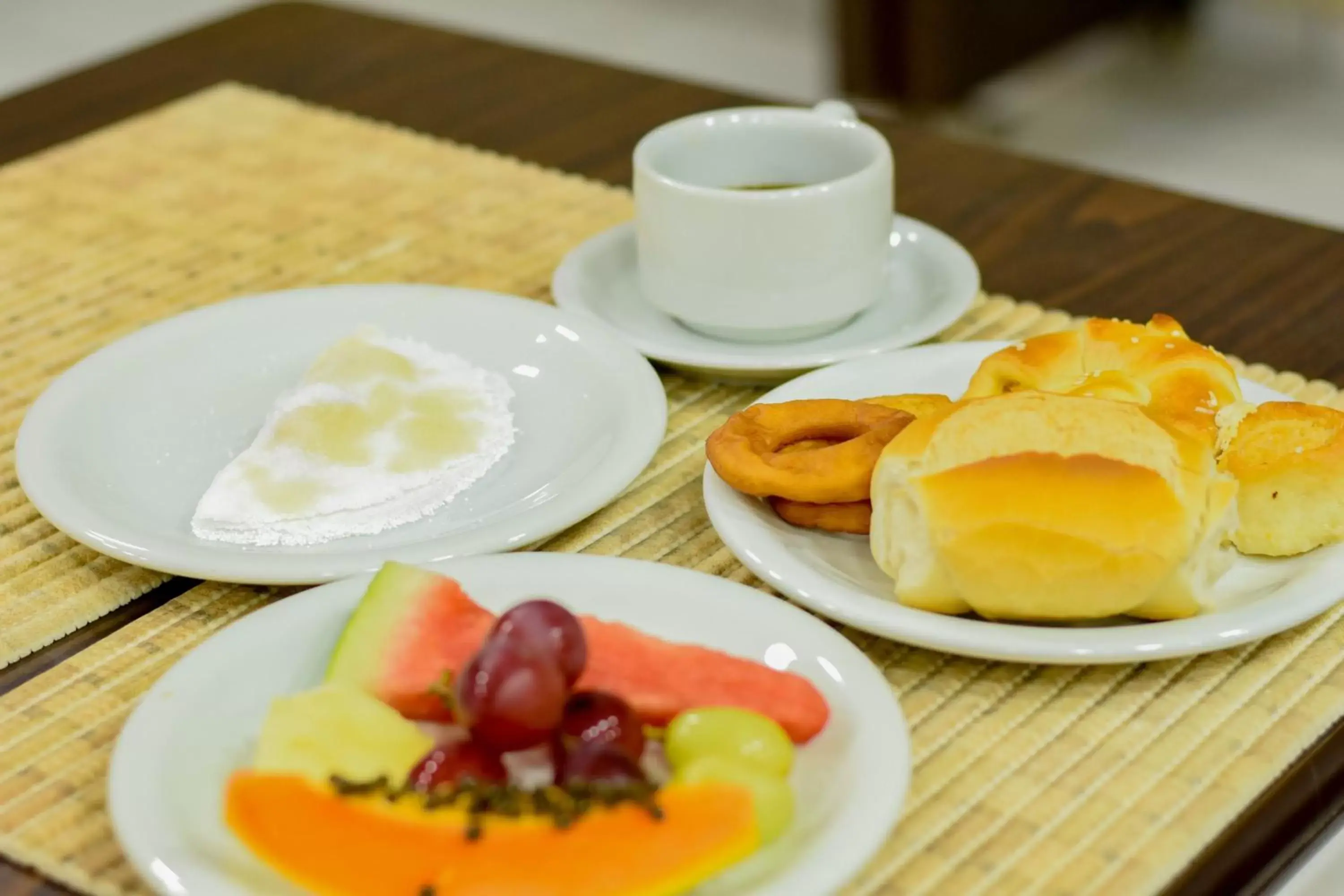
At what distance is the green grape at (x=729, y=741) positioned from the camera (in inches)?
25.3

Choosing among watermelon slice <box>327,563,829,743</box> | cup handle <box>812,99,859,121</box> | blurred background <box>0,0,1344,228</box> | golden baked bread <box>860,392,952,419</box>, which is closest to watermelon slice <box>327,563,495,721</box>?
watermelon slice <box>327,563,829,743</box>

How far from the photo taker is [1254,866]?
68 cm

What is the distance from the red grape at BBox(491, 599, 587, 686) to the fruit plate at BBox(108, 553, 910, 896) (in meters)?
0.10

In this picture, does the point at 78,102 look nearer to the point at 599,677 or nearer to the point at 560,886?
the point at 599,677

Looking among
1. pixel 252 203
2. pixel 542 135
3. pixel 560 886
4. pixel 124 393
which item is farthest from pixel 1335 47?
pixel 560 886

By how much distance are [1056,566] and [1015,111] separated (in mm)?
2882

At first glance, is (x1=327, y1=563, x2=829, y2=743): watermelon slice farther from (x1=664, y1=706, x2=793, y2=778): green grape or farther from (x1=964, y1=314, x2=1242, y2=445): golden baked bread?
(x1=964, y1=314, x2=1242, y2=445): golden baked bread

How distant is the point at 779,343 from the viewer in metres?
1.08

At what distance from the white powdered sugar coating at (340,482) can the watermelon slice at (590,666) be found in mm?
146

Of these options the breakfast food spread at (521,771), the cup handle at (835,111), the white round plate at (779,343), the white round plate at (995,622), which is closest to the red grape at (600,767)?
the breakfast food spread at (521,771)

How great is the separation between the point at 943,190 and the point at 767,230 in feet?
1.21

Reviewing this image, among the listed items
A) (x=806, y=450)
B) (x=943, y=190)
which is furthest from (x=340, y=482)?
(x=943, y=190)

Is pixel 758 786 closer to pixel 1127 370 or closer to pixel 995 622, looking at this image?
pixel 995 622

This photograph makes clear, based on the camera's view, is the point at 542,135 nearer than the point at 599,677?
No
